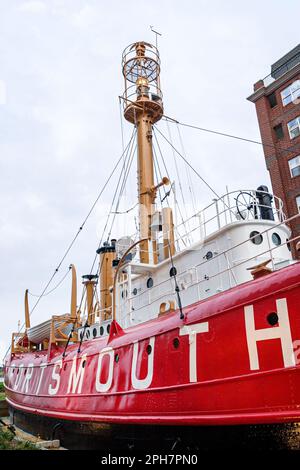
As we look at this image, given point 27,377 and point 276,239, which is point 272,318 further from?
point 27,377

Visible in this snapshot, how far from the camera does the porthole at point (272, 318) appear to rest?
4957mm

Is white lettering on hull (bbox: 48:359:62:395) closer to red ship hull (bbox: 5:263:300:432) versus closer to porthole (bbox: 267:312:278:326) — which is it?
red ship hull (bbox: 5:263:300:432)

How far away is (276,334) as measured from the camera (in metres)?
4.86

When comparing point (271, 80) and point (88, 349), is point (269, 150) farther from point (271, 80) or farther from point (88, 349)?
point (88, 349)

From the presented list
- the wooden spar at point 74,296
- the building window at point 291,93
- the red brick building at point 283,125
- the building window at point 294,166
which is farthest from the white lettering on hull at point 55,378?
the building window at point 291,93

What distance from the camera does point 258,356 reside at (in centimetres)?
496

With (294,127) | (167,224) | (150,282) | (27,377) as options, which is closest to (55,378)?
(27,377)

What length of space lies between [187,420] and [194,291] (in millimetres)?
3468

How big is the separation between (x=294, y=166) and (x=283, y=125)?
287 cm

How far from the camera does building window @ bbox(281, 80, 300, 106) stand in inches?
877
